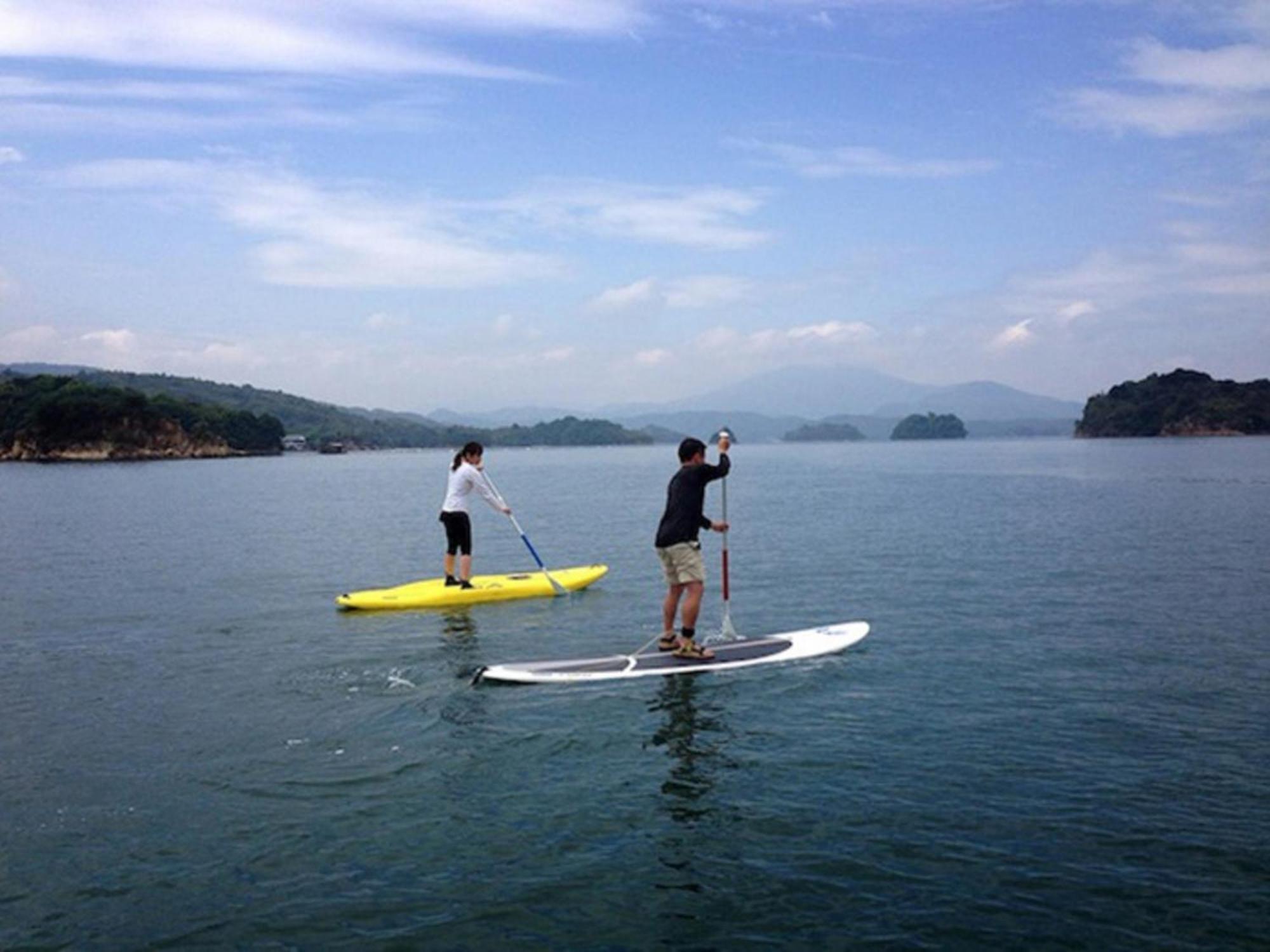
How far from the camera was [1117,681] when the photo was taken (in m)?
13.9

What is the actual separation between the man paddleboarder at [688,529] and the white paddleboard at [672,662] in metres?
0.34

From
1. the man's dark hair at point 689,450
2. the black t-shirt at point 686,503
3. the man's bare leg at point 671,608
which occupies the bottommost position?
the man's bare leg at point 671,608

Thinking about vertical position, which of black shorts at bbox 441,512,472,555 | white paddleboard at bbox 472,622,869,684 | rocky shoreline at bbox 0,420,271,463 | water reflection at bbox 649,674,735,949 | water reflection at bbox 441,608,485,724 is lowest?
water reflection at bbox 649,674,735,949

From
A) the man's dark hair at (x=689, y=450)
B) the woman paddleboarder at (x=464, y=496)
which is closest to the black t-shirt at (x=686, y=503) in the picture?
the man's dark hair at (x=689, y=450)

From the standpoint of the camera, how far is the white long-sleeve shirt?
20.2 metres

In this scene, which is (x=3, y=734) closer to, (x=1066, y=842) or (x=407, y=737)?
(x=407, y=737)

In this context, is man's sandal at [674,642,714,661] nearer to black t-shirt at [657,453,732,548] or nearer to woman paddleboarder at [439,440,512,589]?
black t-shirt at [657,453,732,548]

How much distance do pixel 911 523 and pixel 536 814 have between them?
3422 cm

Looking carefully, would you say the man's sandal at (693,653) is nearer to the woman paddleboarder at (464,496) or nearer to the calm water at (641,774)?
the calm water at (641,774)

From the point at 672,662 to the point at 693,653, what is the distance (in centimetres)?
39

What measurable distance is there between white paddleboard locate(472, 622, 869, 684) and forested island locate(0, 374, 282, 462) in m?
168

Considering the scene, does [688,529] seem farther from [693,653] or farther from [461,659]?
[461,659]

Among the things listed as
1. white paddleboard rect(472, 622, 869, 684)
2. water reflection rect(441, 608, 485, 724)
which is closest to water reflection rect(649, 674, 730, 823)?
white paddleboard rect(472, 622, 869, 684)

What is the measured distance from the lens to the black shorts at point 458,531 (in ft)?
67.1
